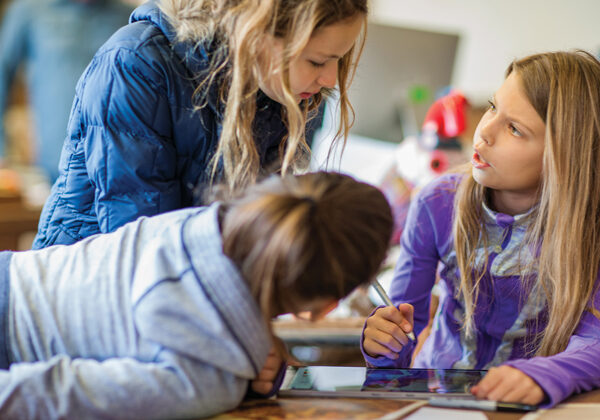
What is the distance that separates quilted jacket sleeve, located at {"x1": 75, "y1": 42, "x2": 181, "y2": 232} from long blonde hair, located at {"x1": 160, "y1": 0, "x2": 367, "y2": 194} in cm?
6

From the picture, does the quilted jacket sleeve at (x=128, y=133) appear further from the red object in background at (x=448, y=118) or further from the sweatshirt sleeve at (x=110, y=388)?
the red object in background at (x=448, y=118)

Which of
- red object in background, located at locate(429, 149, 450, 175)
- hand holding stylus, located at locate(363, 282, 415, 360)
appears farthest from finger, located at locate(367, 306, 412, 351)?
red object in background, located at locate(429, 149, 450, 175)

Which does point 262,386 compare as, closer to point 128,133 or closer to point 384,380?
point 384,380

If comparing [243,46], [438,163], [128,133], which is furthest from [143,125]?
[438,163]

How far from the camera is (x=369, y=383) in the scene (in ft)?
2.59

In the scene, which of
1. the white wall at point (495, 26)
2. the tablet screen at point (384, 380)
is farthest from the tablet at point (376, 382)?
the white wall at point (495, 26)

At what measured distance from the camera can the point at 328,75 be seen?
89 centimetres

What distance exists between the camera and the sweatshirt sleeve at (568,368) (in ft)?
2.41

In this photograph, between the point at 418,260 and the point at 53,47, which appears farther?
the point at 53,47

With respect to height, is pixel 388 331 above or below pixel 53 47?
below

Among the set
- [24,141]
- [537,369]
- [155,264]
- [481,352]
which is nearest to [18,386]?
[155,264]

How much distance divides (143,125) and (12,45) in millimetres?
1740

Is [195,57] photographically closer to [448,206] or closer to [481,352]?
[448,206]

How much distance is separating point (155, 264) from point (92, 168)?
1.02ft
